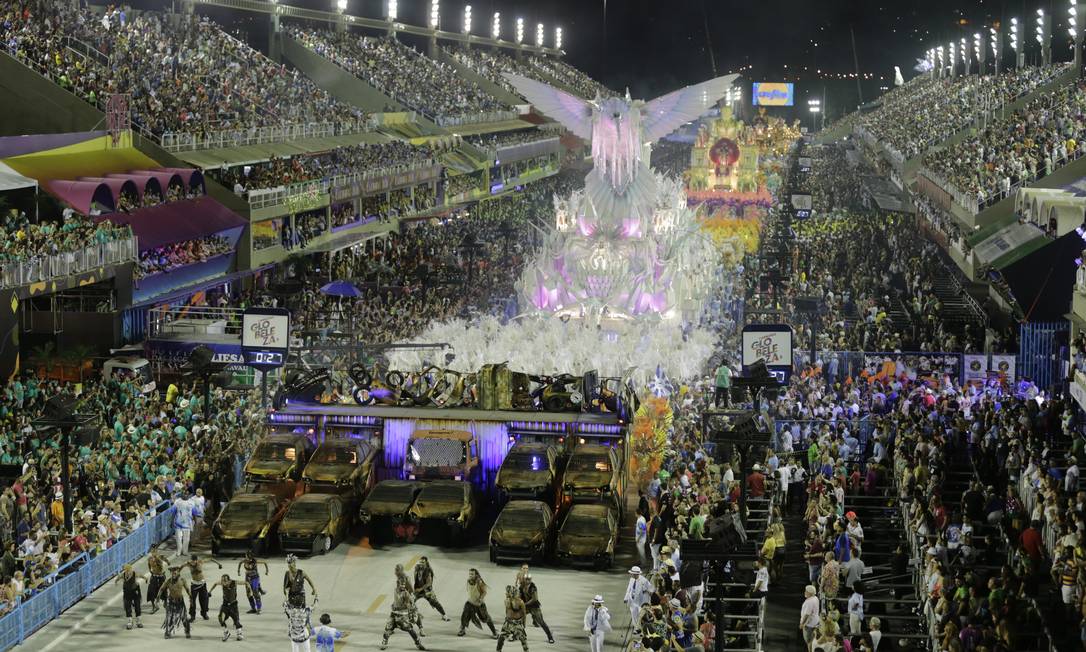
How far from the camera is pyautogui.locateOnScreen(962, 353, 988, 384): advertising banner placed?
35531 millimetres

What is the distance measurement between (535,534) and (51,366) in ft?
56.0

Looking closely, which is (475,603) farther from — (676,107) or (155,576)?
(676,107)

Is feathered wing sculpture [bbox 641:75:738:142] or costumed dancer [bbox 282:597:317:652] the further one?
feathered wing sculpture [bbox 641:75:738:142]

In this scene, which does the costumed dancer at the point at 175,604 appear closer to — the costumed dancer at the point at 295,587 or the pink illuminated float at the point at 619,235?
the costumed dancer at the point at 295,587

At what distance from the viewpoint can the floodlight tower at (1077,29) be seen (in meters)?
68.0

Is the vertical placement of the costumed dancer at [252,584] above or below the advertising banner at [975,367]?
below

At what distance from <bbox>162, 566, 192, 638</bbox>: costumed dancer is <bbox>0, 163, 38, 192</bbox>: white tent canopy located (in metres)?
19.3

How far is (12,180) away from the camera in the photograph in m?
38.9

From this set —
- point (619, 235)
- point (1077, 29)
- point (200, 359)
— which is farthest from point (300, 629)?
point (1077, 29)

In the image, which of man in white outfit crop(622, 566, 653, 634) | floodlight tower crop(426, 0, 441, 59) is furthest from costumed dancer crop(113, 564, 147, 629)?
floodlight tower crop(426, 0, 441, 59)

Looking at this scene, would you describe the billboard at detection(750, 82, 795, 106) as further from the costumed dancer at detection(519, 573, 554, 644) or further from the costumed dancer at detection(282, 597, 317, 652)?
the costumed dancer at detection(282, 597, 317, 652)

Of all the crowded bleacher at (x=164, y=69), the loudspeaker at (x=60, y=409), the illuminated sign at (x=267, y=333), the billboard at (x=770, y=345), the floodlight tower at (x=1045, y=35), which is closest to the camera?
the loudspeaker at (x=60, y=409)

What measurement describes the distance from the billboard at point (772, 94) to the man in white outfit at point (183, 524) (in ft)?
542

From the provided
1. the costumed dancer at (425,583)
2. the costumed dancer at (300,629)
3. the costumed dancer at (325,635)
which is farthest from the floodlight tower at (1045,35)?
the costumed dancer at (325,635)
